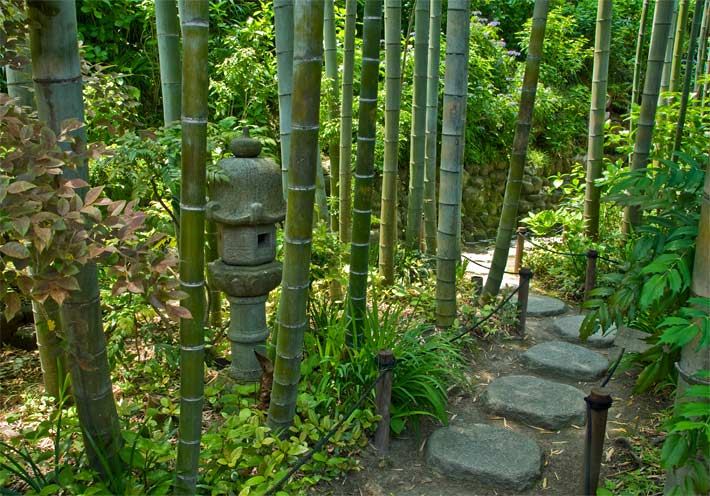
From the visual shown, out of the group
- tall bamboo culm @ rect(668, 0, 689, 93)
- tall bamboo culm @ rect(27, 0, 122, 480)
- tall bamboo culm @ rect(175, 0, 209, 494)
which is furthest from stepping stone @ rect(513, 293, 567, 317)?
tall bamboo culm @ rect(27, 0, 122, 480)

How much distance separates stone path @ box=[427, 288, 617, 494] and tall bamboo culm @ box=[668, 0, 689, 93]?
261 centimetres

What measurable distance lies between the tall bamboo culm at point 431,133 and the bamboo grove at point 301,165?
12mm

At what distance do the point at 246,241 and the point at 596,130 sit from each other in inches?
134

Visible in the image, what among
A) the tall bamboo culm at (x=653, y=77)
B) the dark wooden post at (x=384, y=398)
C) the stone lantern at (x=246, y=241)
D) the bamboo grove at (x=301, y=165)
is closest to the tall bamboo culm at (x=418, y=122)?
the bamboo grove at (x=301, y=165)

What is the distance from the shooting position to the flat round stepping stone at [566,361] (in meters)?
3.82

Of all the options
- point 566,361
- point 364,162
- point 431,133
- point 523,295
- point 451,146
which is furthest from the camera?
point 431,133

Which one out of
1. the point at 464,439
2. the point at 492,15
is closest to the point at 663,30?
the point at 464,439

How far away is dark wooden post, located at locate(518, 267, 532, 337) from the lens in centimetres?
422

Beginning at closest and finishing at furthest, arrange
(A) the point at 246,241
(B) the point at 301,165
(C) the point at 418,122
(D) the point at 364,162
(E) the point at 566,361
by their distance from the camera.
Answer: (B) the point at 301,165 < (A) the point at 246,241 < (D) the point at 364,162 < (E) the point at 566,361 < (C) the point at 418,122

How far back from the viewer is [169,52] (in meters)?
3.29

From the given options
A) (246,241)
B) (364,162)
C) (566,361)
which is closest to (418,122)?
(364,162)

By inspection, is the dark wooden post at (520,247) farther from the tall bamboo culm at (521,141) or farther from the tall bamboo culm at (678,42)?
the tall bamboo culm at (678,42)

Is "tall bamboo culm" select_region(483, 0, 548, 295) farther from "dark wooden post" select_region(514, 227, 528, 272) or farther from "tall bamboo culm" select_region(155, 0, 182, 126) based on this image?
"tall bamboo culm" select_region(155, 0, 182, 126)

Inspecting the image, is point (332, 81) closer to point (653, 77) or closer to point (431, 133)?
point (431, 133)
